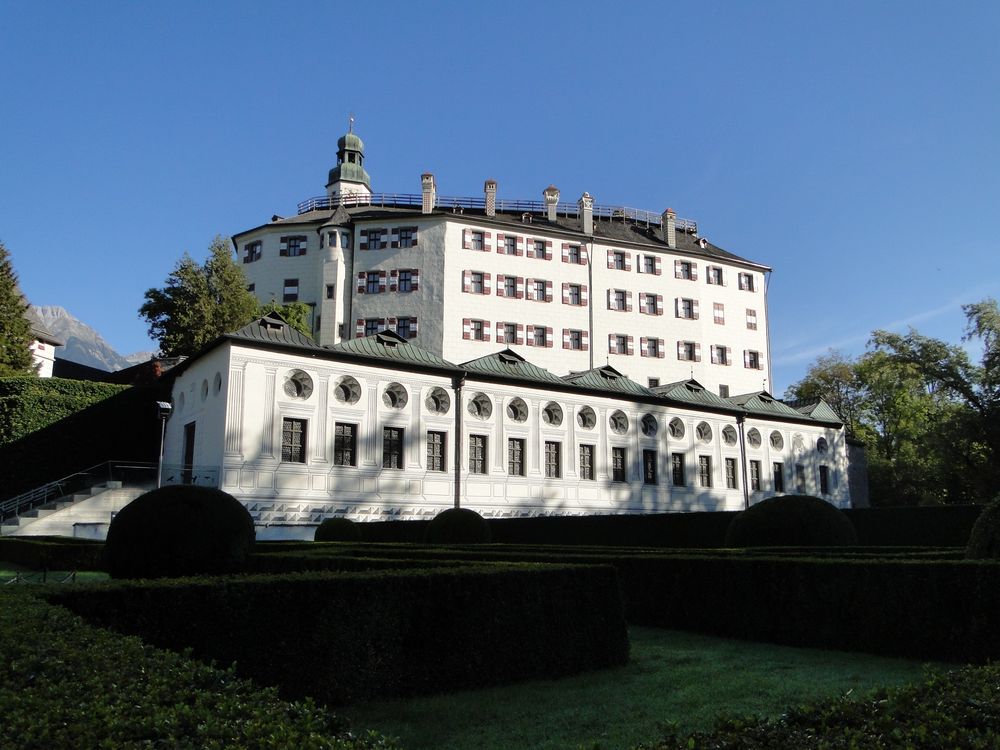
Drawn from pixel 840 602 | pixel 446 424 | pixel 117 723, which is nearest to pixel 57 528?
pixel 446 424

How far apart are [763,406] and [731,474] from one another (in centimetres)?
492

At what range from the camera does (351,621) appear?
7520 millimetres

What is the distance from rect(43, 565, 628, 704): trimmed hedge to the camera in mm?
6977

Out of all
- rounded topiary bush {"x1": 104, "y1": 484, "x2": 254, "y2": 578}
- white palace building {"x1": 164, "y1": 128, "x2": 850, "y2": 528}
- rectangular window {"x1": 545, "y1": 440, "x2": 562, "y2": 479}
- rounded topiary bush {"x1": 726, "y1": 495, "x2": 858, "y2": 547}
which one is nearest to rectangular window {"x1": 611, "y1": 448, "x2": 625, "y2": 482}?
Result: white palace building {"x1": 164, "y1": 128, "x2": 850, "y2": 528}

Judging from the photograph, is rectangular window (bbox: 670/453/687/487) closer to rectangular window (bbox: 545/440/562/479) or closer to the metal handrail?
rectangular window (bbox: 545/440/562/479)

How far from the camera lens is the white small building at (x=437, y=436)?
30.9 metres

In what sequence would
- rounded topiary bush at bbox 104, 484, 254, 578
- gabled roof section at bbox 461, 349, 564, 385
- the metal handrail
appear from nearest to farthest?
rounded topiary bush at bbox 104, 484, 254, 578
the metal handrail
gabled roof section at bbox 461, 349, 564, 385

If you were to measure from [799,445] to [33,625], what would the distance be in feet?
151

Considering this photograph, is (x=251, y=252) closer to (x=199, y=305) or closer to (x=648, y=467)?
(x=199, y=305)

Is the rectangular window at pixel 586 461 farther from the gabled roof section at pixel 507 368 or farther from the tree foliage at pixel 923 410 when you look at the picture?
the tree foliage at pixel 923 410

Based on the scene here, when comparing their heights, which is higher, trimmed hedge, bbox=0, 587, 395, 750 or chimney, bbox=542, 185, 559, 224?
chimney, bbox=542, 185, 559, 224

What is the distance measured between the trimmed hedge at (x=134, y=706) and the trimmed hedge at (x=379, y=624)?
→ 1845 mm

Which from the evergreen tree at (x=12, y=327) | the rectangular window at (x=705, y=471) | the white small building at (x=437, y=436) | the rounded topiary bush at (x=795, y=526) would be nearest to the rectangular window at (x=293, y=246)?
the evergreen tree at (x=12, y=327)

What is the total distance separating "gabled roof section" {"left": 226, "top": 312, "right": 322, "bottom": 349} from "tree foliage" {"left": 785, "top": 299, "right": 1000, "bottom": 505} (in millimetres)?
31214
